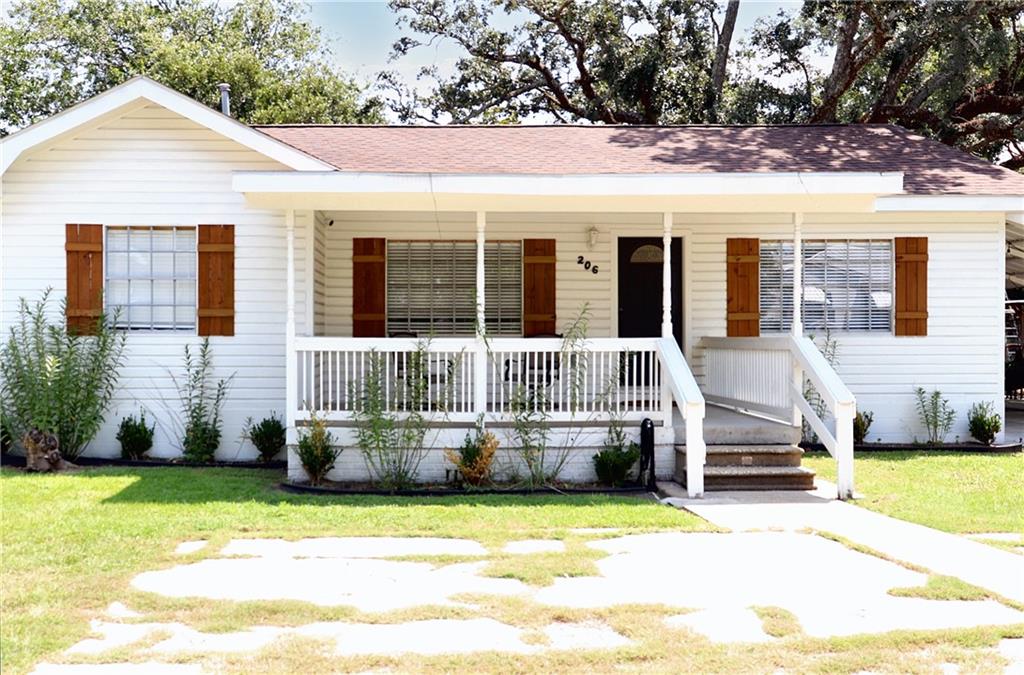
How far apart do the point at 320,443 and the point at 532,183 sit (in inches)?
112

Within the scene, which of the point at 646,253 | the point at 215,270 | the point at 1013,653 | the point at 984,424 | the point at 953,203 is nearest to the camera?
the point at 1013,653

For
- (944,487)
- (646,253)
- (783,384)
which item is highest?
(646,253)

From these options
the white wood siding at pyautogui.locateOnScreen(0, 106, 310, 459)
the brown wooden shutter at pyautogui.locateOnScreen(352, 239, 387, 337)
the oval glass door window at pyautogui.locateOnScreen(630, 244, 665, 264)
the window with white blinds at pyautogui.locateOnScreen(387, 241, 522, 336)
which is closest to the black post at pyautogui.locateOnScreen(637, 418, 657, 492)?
the window with white blinds at pyautogui.locateOnScreen(387, 241, 522, 336)

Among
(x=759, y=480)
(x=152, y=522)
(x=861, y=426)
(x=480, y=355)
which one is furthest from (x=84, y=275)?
(x=861, y=426)

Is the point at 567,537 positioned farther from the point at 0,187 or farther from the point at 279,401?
the point at 0,187

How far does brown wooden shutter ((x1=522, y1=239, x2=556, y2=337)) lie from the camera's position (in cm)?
1062

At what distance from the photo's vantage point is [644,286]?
11.1 metres

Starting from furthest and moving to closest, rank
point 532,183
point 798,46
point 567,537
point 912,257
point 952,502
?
point 798,46, point 912,257, point 532,183, point 952,502, point 567,537

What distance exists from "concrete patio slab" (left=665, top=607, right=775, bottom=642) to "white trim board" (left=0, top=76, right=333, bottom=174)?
6.19m

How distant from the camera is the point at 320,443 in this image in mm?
8055

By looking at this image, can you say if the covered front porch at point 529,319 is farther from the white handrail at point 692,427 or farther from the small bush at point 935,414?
the small bush at point 935,414

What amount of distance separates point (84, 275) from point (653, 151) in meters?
6.27

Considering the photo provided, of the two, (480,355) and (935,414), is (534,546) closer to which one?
(480,355)

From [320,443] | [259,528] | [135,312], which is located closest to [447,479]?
[320,443]
